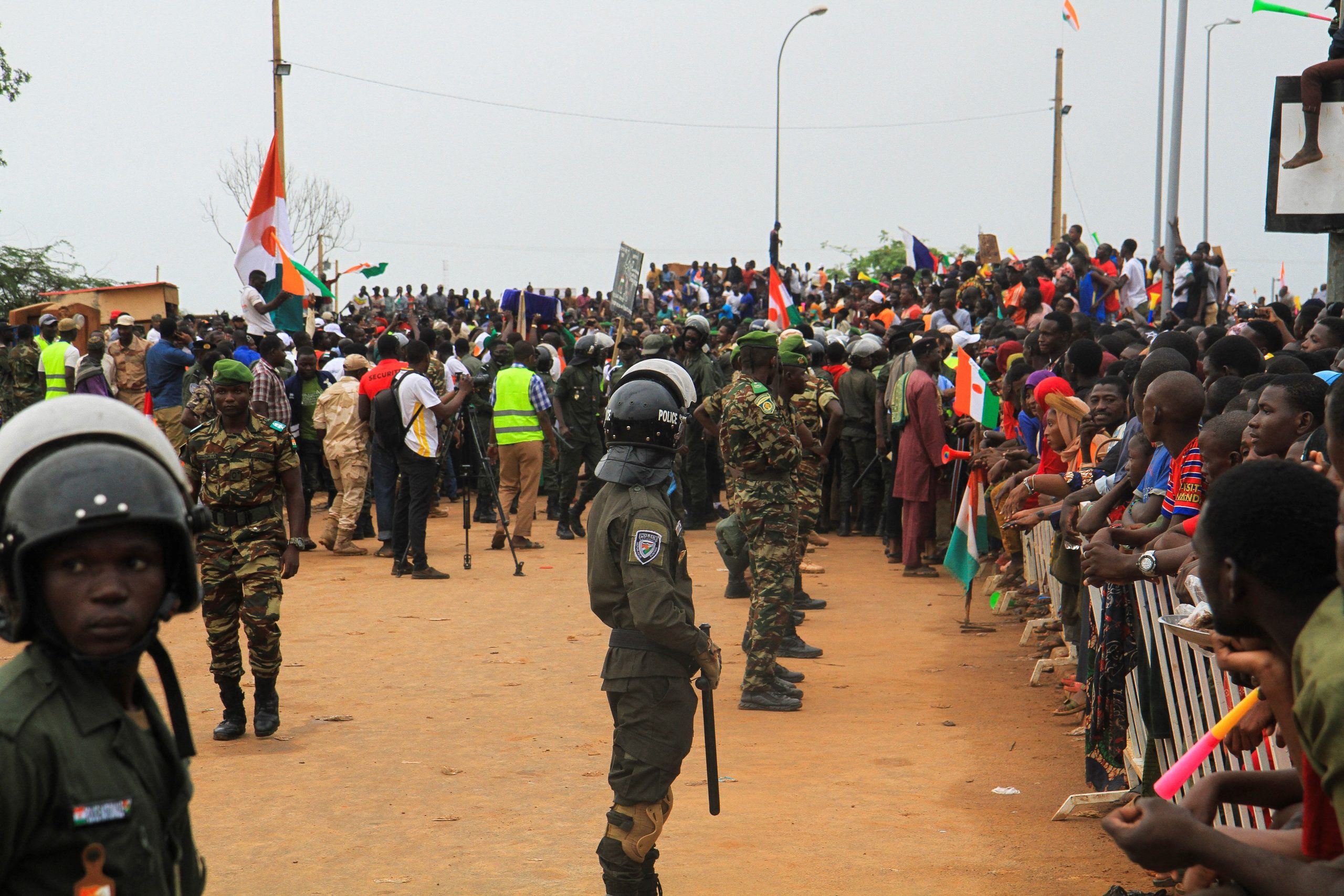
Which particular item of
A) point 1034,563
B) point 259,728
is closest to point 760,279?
point 1034,563

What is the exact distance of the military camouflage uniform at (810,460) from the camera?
32.4 feet

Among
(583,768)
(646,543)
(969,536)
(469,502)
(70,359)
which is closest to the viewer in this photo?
(646,543)

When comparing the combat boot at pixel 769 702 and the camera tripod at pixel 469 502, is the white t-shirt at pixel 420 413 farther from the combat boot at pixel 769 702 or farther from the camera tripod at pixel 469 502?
the combat boot at pixel 769 702

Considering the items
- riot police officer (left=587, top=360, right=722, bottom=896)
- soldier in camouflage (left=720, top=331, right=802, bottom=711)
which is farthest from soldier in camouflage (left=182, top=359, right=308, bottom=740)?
riot police officer (left=587, top=360, right=722, bottom=896)

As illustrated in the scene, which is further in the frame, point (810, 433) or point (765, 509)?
point (810, 433)

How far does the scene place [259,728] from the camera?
730 centimetres

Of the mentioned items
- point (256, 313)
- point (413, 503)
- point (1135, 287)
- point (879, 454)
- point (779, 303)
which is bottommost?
point (413, 503)

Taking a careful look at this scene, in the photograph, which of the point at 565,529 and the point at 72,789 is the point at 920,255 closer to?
the point at 565,529

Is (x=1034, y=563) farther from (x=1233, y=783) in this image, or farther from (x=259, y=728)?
(x=1233, y=783)

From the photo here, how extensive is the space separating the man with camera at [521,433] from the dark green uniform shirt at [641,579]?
8.89 meters

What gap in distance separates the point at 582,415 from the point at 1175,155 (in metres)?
9.54

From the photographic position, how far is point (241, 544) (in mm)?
7074

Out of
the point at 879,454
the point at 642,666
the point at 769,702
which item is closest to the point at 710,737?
the point at 642,666

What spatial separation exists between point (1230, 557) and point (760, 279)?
104 feet
